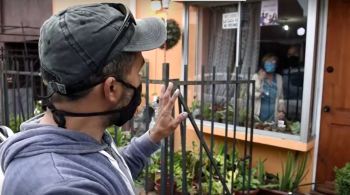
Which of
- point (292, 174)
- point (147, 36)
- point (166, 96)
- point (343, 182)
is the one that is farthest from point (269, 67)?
point (147, 36)

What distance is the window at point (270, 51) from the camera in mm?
4723

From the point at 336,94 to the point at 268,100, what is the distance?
912 mm

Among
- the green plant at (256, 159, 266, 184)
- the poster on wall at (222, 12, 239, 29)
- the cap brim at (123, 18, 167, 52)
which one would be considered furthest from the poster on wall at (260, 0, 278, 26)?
the cap brim at (123, 18, 167, 52)

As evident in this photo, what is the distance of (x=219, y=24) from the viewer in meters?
5.68

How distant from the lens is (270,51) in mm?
5180

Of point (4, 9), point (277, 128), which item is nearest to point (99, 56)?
point (277, 128)

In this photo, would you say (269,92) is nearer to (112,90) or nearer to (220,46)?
(220,46)

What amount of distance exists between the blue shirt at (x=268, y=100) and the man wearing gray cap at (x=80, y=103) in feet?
13.6

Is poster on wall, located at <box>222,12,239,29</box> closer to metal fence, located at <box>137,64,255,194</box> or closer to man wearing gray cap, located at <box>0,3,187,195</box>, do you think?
metal fence, located at <box>137,64,255,194</box>

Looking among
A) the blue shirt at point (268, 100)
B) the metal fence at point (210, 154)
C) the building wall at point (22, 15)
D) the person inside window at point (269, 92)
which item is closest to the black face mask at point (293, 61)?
the person inside window at point (269, 92)

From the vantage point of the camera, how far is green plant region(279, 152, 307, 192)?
461cm

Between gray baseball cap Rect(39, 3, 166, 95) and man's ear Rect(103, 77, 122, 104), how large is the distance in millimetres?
52

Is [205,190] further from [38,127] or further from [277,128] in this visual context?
[38,127]

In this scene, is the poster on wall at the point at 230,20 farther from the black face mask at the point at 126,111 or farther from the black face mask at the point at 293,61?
the black face mask at the point at 126,111
